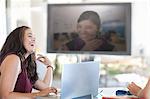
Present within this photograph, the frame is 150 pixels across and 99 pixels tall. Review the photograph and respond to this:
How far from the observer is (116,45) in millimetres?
3670

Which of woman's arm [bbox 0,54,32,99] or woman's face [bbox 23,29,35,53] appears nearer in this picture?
woman's arm [bbox 0,54,32,99]

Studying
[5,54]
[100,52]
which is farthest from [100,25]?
[5,54]

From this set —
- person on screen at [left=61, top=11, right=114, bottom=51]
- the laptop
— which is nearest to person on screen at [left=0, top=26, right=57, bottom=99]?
the laptop

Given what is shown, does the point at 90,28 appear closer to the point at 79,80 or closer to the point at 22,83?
the point at 22,83

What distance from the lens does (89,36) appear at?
146 inches

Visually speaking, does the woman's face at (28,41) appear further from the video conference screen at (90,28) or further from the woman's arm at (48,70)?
the video conference screen at (90,28)

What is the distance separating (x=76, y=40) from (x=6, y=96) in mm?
2026

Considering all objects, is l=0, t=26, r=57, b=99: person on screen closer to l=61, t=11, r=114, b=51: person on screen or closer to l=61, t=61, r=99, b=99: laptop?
l=61, t=61, r=99, b=99: laptop

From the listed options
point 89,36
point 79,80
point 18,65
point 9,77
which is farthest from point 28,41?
point 89,36

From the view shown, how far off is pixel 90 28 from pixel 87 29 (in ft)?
0.13

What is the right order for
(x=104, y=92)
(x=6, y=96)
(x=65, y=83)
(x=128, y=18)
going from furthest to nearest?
(x=128, y=18) < (x=104, y=92) < (x=6, y=96) < (x=65, y=83)

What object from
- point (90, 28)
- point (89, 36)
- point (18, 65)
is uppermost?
point (90, 28)

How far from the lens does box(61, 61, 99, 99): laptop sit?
1.69m

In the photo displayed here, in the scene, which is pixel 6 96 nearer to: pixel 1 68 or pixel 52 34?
pixel 1 68
